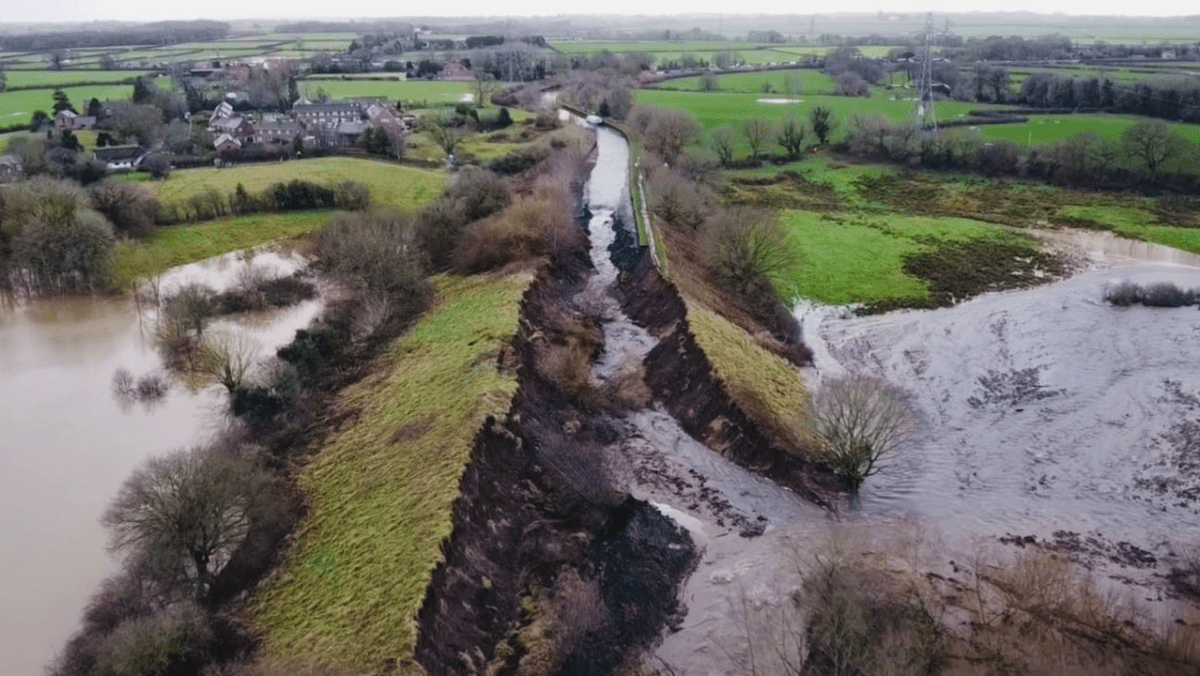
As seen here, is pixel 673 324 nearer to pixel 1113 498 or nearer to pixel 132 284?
pixel 1113 498

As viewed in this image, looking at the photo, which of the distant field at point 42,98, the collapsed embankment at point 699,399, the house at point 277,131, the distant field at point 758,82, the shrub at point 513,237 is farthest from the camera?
the distant field at point 758,82

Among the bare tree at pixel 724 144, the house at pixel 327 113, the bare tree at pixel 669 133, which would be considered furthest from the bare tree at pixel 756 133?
the house at pixel 327 113

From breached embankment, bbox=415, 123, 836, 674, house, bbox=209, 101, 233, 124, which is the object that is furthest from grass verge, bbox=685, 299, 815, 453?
house, bbox=209, 101, 233, 124

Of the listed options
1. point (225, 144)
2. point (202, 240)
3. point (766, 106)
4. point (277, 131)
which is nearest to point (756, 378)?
point (202, 240)

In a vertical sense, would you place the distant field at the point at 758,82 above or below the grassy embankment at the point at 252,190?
above

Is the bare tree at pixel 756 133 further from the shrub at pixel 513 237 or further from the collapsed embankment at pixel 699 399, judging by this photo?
the collapsed embankment at pixel 699 399

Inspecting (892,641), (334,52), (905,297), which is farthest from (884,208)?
(334,52)
